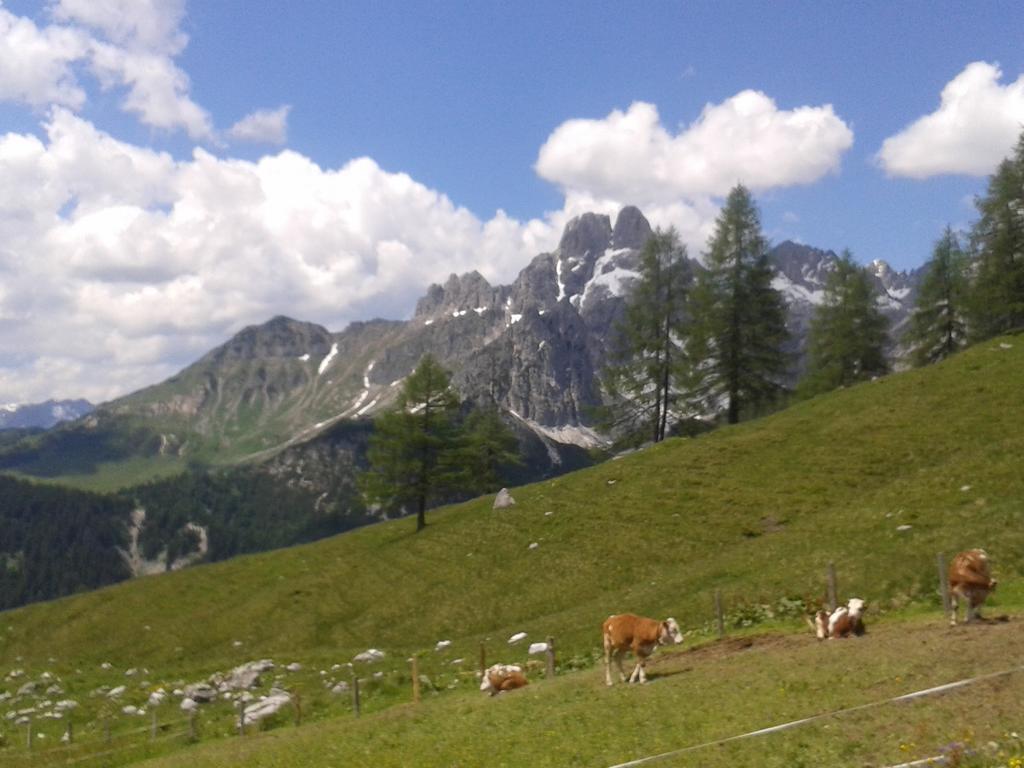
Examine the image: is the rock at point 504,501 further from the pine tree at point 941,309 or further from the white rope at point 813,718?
the pine tree at point 941,309

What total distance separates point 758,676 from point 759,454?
1202 inches

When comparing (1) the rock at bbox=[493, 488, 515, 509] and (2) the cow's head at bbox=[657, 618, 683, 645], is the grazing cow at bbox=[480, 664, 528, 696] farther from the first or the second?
(1) the rock at bbox=[493, 488, 515, 509]

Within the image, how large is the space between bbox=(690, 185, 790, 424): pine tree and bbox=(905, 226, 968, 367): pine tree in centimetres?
1947

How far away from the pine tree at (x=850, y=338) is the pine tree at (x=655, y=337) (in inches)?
603

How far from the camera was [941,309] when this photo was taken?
7219 cm

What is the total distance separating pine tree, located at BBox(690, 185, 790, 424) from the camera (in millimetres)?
60875

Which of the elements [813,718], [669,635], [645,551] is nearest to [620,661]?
[669,635]

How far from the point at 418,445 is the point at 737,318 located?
2493 cm

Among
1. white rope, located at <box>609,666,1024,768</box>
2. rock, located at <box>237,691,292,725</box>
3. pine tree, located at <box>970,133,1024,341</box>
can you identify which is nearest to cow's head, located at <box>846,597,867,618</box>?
white rope, located at <box>609,666,1024,768</box>

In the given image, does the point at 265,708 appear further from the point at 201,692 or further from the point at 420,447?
the point at 420,447

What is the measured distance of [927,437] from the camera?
41.4 meters

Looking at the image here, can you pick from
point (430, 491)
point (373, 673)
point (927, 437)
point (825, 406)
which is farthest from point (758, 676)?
point (430, 491)

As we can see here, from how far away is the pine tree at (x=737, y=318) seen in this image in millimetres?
60875

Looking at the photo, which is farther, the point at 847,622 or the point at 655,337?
the point at 655,337
